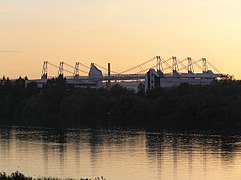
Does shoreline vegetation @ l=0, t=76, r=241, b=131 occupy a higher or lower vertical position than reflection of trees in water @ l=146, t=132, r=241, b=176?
higher

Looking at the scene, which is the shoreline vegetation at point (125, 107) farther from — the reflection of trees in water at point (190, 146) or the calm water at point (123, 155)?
the calm water at point (123, 155)

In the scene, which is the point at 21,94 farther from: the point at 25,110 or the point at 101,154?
the point at 101,154

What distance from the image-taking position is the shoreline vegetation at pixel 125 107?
107ft

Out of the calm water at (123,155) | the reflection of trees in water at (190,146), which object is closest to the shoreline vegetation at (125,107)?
the reflection of trees in water at (190,146)

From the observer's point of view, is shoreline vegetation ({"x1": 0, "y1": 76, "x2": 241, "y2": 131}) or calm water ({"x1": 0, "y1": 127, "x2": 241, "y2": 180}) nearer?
calm water ({"x1": 0, "y1": 127, "x2": 241, "y2": 180})

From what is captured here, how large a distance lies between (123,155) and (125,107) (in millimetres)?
19848

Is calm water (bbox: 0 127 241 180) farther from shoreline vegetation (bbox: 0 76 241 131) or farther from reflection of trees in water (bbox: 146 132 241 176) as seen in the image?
shoreline vegetation (bbox: 0 76 241 131)

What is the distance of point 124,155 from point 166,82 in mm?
40186

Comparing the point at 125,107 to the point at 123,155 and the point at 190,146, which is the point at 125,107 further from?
the point at 123,155

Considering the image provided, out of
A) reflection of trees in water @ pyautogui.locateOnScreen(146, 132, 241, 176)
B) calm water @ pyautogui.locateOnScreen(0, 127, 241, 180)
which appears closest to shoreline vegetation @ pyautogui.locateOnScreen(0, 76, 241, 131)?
reflection of trees in water @ pyautogui.locateOnScreen(146, 132, 241, 176)

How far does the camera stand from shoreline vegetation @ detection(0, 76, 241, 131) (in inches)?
1289

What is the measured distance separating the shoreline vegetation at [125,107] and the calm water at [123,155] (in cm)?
630

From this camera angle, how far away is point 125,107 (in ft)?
125

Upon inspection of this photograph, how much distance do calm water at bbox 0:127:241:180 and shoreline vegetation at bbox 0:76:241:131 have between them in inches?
248
